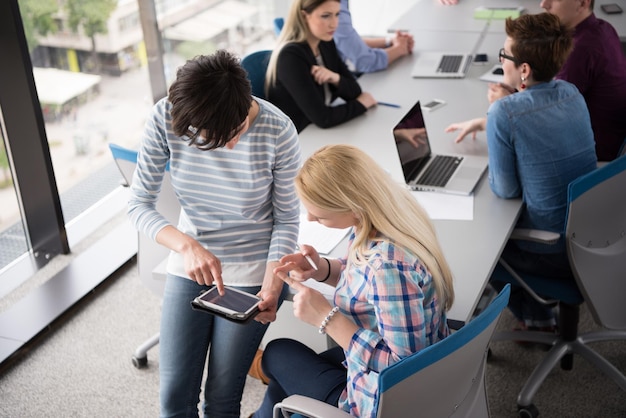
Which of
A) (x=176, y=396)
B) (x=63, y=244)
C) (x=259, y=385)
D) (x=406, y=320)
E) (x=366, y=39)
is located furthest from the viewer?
(x=366, y=39)

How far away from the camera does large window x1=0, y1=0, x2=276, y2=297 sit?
3.32m

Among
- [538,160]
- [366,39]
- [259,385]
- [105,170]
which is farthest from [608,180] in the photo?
[105,170]

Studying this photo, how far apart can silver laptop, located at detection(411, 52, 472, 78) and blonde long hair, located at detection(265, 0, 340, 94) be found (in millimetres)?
848

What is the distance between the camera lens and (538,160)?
2498 mm

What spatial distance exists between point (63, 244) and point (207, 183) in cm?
184

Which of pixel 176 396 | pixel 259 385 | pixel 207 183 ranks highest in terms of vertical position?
pixel 207 183

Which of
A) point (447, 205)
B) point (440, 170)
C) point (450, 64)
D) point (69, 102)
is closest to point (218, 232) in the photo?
point (447, 205)

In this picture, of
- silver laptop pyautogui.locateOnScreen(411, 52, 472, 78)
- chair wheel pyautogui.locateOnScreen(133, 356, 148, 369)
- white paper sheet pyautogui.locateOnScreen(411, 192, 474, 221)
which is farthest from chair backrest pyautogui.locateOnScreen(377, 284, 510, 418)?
silver laptop pyautogui.locateOnScreen(411, 52, 472, 78)

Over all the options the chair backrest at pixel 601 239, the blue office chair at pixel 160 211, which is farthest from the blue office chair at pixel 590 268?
the blue office chair at pixel 160 211

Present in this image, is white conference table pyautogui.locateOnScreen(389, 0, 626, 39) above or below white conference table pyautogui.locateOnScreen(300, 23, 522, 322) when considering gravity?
above

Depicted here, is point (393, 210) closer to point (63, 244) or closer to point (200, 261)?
point (200, 261)

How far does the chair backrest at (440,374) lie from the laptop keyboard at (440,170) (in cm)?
105

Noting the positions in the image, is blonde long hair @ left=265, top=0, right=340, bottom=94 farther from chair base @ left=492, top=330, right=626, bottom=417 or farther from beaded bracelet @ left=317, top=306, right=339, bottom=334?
beaded bracelet @ left=317, top=306, right=339, bottom=334

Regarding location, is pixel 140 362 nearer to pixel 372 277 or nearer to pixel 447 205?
pixel 447 205
